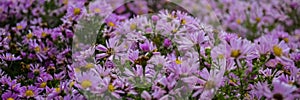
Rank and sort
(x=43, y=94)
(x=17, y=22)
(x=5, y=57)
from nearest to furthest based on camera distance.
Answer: (x=43, y=94) < (x=5, y=57) < (x=17, y=22)

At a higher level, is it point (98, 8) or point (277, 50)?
point (98, 8)

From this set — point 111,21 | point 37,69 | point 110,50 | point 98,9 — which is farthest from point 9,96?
point 98,9

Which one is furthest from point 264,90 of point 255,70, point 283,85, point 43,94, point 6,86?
point 6,86

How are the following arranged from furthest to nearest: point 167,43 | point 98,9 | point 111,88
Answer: point 98,9 → point 167,43 → point 111,88

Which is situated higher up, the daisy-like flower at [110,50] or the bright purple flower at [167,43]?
the bright purple flower at [167,43]

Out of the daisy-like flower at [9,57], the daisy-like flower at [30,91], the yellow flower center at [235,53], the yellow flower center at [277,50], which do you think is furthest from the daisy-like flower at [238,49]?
the daisy-like flower at [9,57]

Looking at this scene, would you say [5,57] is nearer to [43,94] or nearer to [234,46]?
[43,94]

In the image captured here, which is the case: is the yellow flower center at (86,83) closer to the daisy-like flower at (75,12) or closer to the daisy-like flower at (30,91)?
the daisy-like flower at (30,91)

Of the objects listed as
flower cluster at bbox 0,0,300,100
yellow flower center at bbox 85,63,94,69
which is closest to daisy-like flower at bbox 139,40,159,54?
flower cluster at bbox 0,0,300,100

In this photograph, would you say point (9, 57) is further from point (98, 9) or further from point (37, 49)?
point (98, 9)

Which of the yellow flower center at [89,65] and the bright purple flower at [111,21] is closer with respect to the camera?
the yellow flower center at [89,65]

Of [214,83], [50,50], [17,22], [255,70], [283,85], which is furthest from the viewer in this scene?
[17,22]
